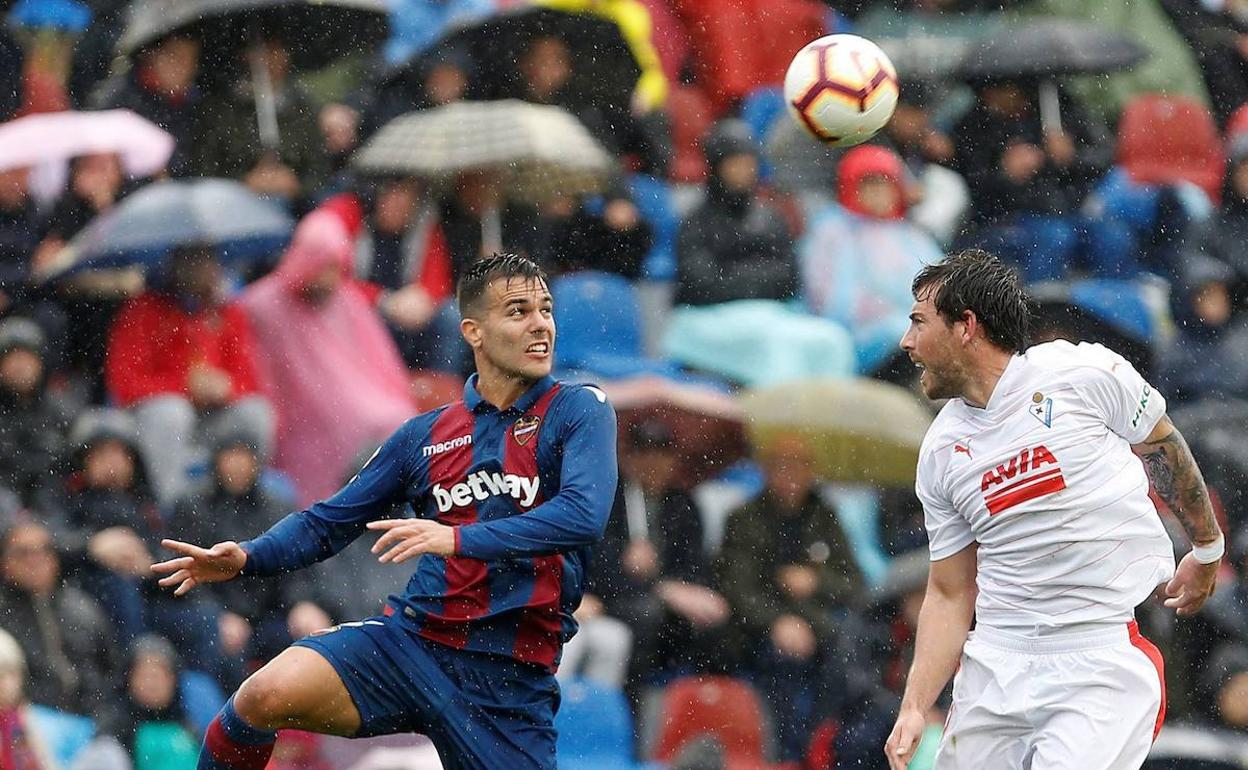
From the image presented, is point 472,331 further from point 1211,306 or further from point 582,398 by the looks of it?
point 1211,306

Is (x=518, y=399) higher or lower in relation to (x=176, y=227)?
higher

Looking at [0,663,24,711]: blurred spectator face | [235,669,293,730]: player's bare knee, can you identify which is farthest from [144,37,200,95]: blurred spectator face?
[235,669,293,730]: player's bare knee

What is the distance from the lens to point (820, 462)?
10523 mm

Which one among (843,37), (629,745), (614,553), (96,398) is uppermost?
(843,37)

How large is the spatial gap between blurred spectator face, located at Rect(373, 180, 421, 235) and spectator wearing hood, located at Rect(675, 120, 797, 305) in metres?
1.50

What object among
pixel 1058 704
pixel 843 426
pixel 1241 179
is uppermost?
pixel 1058 704

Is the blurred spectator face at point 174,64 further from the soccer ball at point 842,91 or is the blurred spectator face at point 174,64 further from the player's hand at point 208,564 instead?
the player's hand at point 208,564

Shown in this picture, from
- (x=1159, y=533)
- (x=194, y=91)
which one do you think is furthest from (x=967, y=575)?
(x=194, y=91)

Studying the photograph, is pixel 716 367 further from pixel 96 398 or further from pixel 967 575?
pixel 967 575

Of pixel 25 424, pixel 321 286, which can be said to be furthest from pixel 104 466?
pixel 321 286

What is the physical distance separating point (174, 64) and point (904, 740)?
6464mm

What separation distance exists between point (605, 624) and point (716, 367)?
164cm

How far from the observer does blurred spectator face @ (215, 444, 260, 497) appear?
9.67 m

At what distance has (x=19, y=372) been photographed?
9.77 m
